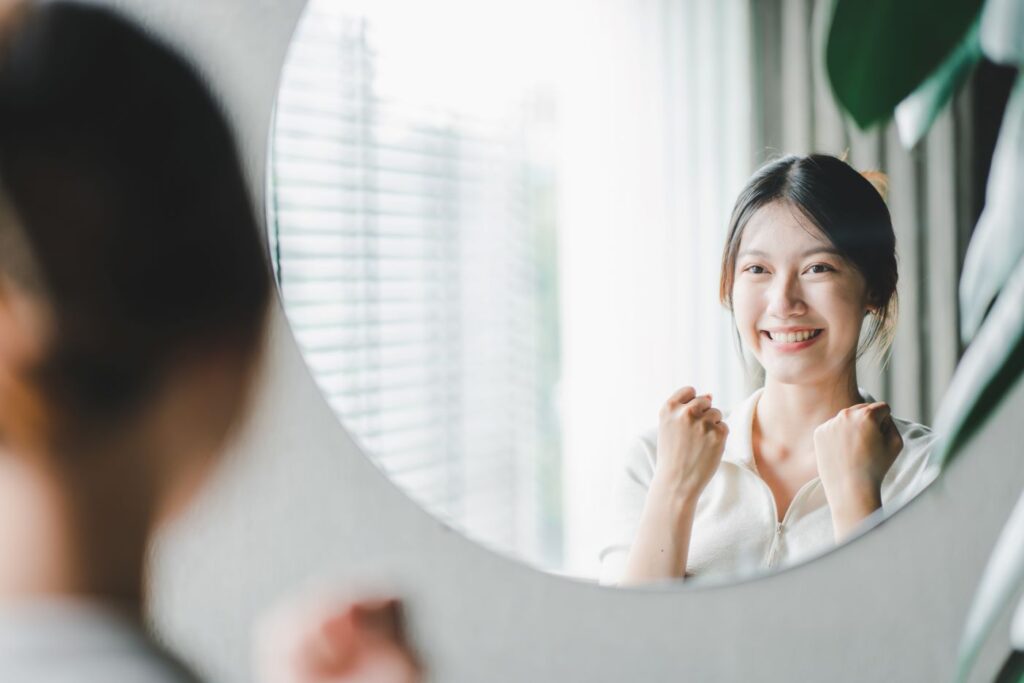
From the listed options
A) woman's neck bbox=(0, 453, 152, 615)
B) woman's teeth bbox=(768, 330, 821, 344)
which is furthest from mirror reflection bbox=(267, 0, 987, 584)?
woman's neck bbox=(0, 453, 152, 615)

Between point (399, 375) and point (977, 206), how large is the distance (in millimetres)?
365

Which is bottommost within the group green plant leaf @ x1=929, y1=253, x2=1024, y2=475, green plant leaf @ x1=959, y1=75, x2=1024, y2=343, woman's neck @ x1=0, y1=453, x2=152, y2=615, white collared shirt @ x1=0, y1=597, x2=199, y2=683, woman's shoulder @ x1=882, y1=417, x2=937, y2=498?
white collared shirt @ x1=0, y1=597, x2=199, y2=683

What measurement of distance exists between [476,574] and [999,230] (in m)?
0.37

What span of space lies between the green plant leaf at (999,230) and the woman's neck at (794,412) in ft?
0.28

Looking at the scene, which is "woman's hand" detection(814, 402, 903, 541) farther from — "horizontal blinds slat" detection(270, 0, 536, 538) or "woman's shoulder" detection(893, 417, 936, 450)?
"horizontal blinds slat" detection(270, 0, 536, 538)

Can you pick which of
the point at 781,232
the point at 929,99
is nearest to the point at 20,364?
the point at 781,232

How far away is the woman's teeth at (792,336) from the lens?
1.65 ft

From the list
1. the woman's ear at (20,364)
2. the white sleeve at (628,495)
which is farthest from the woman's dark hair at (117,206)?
the white sleeve at (628,495)

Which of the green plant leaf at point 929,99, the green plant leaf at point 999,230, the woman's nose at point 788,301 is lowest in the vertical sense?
the woman's nose at point 788,301

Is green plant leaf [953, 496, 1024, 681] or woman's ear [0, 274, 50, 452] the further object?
woman's ear [0, 274, 50, 452]

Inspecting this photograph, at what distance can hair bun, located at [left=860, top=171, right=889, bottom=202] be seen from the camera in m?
0.50

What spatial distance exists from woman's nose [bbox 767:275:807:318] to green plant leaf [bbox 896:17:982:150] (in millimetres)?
109

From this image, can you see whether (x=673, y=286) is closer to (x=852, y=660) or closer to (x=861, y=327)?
(x=861, y=327)

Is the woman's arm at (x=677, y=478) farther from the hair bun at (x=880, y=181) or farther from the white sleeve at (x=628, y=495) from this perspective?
the hair bun at (x=880, y=181)
